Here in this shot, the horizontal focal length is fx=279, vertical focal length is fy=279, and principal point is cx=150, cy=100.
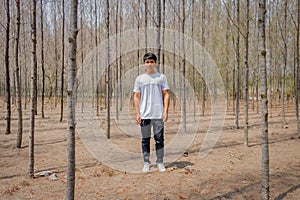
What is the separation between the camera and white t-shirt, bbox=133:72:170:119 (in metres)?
4.06

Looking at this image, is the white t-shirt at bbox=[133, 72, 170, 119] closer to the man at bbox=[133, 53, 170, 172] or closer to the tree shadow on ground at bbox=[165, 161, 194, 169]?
the man at bbox=[133, 53, 170, 172]

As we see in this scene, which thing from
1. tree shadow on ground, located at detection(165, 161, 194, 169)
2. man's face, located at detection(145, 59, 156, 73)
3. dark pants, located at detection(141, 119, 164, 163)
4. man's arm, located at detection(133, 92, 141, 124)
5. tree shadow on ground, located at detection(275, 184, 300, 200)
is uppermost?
man's face, located at detection(145, 59, 156, 73)

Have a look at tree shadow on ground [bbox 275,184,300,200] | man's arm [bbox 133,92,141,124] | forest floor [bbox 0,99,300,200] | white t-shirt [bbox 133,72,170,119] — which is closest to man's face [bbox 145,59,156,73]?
white t-shirt [bbox 133,72,170,119]

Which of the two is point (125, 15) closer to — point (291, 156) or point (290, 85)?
point (291, 156)

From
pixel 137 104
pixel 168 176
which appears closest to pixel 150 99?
pixel 137 104

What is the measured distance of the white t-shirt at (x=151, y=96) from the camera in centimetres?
406

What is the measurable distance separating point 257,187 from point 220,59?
1706cm

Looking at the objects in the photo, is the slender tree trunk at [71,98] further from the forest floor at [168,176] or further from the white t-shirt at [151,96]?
the white t-shirt at [151,96]

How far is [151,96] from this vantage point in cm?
405

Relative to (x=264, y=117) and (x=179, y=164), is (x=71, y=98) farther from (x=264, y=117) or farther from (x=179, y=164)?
(x=179, y=164)

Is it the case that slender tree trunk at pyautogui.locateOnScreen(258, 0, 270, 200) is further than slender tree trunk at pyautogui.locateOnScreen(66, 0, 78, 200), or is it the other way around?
slender tree trunk at pyautogui.locateOnScreen(258, 0, 270, 200)

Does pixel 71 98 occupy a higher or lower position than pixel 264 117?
higher

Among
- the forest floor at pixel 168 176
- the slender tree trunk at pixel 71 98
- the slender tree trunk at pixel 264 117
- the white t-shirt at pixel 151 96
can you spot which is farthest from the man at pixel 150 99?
the slender tree trunk at pixel 71 98

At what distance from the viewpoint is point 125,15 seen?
47.1 feet
